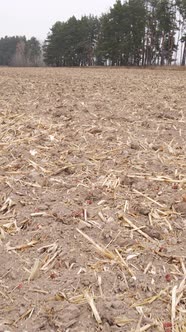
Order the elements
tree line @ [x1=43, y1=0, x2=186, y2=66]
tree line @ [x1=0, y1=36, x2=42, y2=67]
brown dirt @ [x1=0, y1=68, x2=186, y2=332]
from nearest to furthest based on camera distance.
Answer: brown dirt @ [x1=0, y1=68, x2=186, y2=332] < tree line @ [x1=43, y1=0, x2=186, y2=66] < tree line @ [x1=0, y1=36, x2=42, y2=67]

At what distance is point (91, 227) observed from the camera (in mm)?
3121

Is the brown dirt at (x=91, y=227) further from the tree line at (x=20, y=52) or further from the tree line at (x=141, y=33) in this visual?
the tree line at (x=20, y=52)

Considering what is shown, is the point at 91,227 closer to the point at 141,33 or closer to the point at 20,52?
the point at 141,33

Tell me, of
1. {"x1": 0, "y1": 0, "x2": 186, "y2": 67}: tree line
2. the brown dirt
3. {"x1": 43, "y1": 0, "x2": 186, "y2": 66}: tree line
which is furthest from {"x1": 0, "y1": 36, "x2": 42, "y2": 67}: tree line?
the brown dirt

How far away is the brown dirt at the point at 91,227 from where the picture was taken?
7.61 feet

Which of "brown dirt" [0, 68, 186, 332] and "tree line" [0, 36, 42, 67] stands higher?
"tree line" [0, 36, 42, 67]

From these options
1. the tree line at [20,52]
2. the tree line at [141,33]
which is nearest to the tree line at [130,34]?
the tree line at [141,33]

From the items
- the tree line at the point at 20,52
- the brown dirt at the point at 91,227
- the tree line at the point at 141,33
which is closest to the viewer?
the brown dirt at the point at 91,227

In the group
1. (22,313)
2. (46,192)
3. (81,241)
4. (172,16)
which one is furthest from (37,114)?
(172,16)

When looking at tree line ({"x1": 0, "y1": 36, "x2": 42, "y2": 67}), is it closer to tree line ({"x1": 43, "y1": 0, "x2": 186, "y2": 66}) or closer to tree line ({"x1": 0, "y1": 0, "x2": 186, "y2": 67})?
tree line ({"x1": 0, "y1": 0, "x2": 186, "y2": 67})

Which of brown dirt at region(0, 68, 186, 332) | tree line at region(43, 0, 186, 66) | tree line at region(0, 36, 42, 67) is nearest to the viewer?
brown dirt at region(0, 68, 186, 332)

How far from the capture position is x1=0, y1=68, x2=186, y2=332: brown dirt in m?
2.32

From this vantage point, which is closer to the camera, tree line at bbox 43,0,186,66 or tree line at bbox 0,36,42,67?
tree line at bbox 43,0,186,66

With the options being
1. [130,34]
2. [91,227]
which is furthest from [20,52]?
[91,227]
